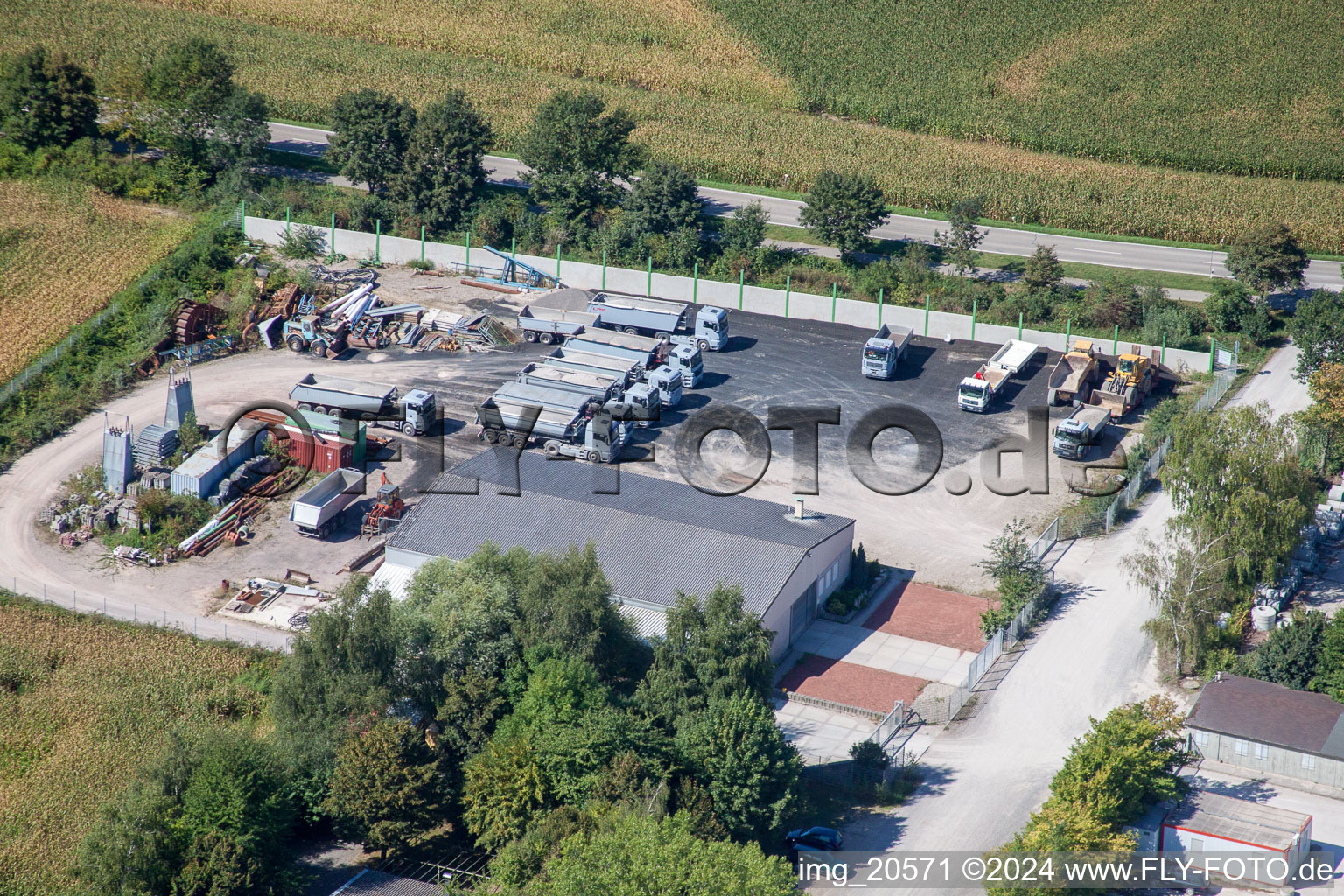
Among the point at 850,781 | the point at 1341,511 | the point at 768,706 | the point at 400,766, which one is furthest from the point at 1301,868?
the point at 400,766

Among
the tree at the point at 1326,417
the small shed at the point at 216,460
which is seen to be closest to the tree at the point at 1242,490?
the tree at the point at 1326,417

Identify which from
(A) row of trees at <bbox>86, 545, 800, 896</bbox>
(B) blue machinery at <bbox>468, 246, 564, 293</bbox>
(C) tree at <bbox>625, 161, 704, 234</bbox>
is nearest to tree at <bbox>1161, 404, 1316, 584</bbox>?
(A) row of trees at <bbox>86, 545, 800, 896</bbox>

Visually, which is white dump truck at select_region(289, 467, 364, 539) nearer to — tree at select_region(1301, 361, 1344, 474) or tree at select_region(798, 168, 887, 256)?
tree at select_region(798, 168, 887, 256)

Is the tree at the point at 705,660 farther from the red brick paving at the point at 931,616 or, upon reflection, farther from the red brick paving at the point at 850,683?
the red brick paving at the point at 931,616

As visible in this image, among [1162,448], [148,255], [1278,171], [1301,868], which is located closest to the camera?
[1301,868]

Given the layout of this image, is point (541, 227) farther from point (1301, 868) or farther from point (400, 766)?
point (1301, 868)
